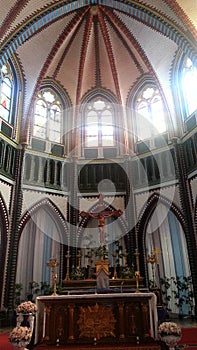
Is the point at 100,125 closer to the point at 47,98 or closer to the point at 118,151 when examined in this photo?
the point at 118,151

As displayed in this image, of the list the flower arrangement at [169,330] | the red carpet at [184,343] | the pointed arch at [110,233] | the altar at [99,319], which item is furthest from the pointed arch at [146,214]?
the flower arrangement at [169,330]

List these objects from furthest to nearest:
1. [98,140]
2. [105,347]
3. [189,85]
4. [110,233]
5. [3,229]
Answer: [98,140], [110,233], [189,85], [3,229], [105,347]

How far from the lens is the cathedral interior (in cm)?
1437

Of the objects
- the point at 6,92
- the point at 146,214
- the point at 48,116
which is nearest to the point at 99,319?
the point at 146,214

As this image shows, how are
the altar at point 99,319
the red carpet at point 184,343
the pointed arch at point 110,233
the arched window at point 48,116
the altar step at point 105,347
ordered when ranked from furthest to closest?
the arched window at point 48,116, the pointed arch at point 110,233, the altar at point 99,319, the red carpet at point 184,343, the altar step at point 105,347

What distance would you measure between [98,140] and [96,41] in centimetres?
604

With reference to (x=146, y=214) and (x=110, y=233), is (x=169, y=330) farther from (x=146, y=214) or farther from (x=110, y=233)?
(x=110, y=233)

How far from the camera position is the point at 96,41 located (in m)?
18.3

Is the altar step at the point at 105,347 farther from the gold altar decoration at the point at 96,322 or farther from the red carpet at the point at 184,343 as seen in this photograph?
the gold altar decoration at the point at 96,322

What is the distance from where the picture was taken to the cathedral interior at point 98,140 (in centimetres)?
1437

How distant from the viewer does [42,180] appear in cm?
1614

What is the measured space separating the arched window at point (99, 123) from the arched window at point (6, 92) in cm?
478

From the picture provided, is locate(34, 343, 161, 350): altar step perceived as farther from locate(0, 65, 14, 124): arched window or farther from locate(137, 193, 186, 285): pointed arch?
locate(0, 65, 14, 124): arched window

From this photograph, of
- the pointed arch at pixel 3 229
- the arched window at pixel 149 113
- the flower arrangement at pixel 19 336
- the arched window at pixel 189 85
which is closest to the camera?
the flower arrangement at pixel 19 336
